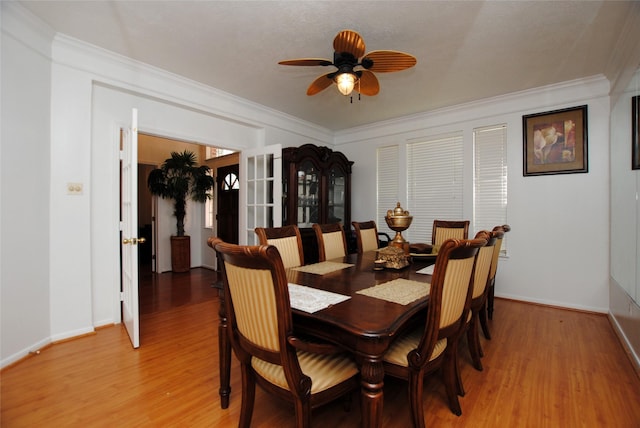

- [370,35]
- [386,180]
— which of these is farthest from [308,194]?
[370,35]

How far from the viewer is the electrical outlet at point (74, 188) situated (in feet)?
8.36

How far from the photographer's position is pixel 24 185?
2215 millimetres

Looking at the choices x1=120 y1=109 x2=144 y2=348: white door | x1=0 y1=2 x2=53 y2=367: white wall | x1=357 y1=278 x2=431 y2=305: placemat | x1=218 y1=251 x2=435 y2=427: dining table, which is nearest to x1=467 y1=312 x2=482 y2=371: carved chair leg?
x1=218 y1=251 x2=435 y2=427: dining table

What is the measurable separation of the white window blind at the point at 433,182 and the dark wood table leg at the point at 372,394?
3482mm

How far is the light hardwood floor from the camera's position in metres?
1.59

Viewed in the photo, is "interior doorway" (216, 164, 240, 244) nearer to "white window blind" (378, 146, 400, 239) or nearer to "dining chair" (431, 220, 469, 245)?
"white window blind" (378, 146, 400, 239)

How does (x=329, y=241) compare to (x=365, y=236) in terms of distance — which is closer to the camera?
(x=329, y=241)

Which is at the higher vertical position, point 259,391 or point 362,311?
point 362,311

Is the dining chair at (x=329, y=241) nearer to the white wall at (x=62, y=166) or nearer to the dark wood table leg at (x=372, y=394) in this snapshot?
the dark wood table leg at (x=372, y=394)

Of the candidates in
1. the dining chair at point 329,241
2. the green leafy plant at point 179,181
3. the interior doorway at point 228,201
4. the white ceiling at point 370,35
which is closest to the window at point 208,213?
the interior doorway at point 228,201

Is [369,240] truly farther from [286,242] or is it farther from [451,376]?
[451,376]

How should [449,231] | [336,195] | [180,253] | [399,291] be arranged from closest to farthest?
1. [399,291]
2. [449,231]
3. [336,195]
4. [180,253]

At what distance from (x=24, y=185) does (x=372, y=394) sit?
2.84m

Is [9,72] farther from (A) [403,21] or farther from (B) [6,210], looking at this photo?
(A) [403,21]
